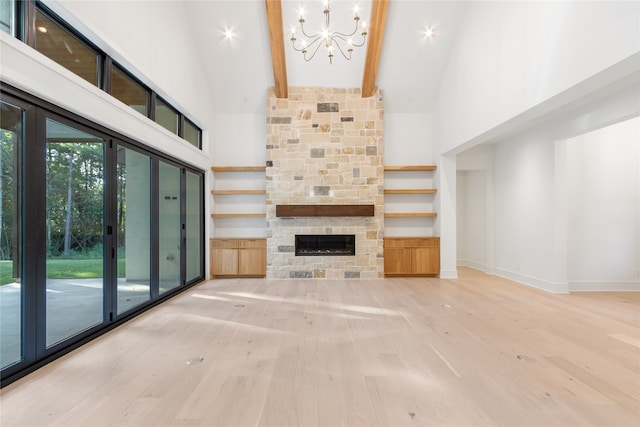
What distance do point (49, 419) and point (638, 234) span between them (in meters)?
7.67

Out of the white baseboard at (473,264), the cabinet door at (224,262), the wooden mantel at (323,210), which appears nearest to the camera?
the wooden mantel at (323,210)

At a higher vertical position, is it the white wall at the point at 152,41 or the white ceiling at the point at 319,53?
the white ceiling at the point at 319,53

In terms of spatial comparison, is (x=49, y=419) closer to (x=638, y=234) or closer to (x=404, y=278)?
(x=404, y=278)

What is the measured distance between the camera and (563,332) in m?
3.23

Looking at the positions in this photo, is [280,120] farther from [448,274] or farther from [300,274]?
[448,274]

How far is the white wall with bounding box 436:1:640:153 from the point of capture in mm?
2633

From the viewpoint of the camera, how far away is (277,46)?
5.47m

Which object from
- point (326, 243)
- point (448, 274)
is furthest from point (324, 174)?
point (448, 274)

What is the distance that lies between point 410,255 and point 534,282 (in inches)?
85.9

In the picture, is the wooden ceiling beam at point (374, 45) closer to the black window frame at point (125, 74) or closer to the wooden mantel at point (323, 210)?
the wooden mantel at point (323, 210)

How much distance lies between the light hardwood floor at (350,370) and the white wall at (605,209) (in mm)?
1206

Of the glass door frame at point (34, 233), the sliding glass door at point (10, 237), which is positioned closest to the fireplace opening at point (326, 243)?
the glass door frame at point (34, 233)

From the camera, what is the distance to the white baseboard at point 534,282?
498 cm

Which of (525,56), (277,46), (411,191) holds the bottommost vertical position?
(411,191)
